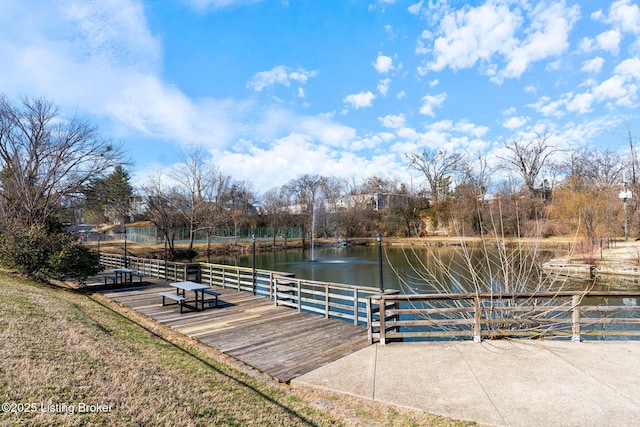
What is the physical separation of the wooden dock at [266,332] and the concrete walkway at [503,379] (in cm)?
48

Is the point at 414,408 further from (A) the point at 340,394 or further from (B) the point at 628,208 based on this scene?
(B) the point at 628,208

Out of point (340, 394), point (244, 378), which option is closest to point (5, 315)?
point (244, 378)

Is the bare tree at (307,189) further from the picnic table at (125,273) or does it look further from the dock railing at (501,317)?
the dock railing at (501,317)

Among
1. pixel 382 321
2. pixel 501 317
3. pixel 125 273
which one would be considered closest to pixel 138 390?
pixel 382 321

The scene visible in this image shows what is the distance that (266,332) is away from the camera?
6938mm

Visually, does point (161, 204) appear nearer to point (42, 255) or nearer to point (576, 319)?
point (42, 255)

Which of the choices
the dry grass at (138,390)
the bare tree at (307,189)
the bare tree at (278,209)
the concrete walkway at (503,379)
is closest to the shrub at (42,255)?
the dry grass at (138,390)

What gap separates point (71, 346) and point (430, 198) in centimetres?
5421

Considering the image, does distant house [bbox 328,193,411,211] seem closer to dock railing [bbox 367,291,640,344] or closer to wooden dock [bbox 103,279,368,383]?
wooden dock [bbox 103,279,368,383]

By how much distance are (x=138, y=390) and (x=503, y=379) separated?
418cm

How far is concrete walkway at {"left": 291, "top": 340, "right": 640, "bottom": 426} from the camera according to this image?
3.46 meters

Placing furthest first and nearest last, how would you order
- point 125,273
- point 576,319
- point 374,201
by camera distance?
point 374,201
point 125,273
point 576,319

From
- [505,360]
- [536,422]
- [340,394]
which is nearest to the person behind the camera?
[536,422]

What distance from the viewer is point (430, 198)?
179 feet
